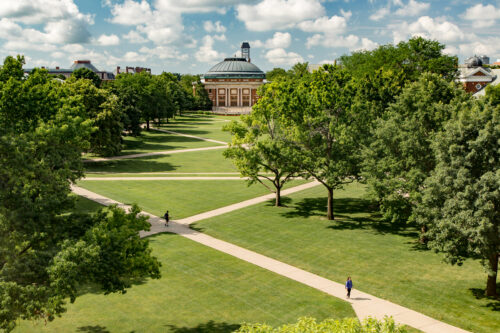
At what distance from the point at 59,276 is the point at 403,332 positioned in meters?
10.9

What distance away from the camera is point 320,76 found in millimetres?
36062

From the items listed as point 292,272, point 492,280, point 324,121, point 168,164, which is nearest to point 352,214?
point 324,121

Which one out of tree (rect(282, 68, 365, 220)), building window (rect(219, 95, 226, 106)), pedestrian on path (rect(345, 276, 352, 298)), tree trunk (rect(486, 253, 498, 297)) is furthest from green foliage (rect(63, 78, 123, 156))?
building window (rect(219, 95, 226, 106))

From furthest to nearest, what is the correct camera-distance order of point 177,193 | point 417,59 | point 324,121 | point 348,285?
point 417,59, point 177,193, point 324,121, point 348,285

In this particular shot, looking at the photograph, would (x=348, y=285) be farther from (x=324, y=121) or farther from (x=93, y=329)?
(x=324, y=121)

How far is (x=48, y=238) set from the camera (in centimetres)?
1599

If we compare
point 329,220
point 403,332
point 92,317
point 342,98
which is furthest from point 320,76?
point 403,332

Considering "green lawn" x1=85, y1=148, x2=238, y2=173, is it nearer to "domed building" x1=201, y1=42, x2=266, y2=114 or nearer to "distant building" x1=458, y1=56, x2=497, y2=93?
"distant building" x1=458, y1=56, x2=497, y2=93

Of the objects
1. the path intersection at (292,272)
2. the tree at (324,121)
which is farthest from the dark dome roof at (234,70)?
the tree at (324,121)

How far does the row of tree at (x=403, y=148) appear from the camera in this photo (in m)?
21.4

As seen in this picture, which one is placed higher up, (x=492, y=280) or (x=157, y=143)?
(x=157, y=143)

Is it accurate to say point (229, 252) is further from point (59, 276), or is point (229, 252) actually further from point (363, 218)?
point (59, 276)

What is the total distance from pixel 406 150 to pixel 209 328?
18.5 meters

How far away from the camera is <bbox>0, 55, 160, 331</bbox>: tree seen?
14000mm
